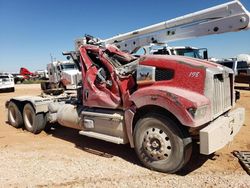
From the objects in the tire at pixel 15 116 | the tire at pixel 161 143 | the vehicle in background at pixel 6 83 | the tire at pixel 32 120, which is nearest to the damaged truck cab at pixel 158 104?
the tire at pixel 161 143

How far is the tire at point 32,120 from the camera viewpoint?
762 centimetres

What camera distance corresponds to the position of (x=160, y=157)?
475 cm

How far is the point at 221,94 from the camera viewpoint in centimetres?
492

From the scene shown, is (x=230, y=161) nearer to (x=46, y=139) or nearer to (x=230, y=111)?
(x=230, y=111)

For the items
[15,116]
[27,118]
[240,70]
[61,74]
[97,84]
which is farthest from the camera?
[61,74]

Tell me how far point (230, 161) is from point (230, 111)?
0.92 metres

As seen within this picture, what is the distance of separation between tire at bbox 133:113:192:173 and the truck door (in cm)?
91

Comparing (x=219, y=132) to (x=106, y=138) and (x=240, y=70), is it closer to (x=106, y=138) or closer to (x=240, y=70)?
(x=106, y=138)

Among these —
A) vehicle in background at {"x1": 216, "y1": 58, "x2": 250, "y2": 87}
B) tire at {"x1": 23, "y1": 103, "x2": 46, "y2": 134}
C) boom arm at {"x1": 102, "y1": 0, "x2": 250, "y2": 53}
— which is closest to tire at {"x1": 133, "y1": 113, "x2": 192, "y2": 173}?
boom arm at {"x1": 102, "y1": 0, "x2": 250, "y2": 53}

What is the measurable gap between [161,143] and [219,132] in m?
0.92

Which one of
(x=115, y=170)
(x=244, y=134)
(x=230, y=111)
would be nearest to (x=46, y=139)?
(x=115, y=170)

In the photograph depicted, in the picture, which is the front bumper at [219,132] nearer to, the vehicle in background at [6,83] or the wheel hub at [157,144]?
the wheel hub at [157,144]

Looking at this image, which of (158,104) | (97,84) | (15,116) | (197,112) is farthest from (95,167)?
(15,116)

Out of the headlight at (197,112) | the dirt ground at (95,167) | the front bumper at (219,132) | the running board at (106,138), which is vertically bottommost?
the dirt ground at (95,167)
